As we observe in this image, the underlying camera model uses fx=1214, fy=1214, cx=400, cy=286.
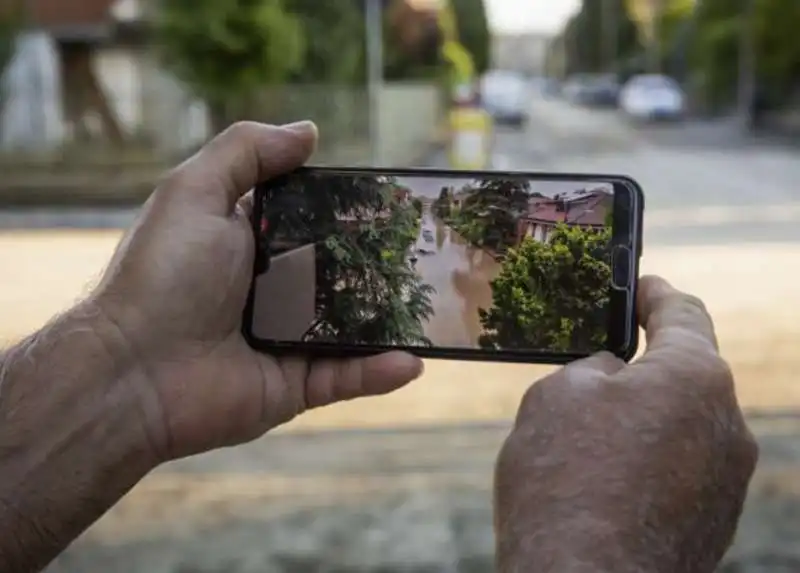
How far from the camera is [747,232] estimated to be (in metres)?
5.34

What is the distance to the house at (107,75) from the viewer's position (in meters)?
8.66

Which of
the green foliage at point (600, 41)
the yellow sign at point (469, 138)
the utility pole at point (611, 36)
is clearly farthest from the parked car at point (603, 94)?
the yellow sign at point (469, 138)

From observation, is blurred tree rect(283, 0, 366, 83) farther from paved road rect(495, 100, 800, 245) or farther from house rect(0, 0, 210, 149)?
paved road rect(495, 100, 800, 245)

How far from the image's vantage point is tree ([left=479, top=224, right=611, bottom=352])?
932 millimetres

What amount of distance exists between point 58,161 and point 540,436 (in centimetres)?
798

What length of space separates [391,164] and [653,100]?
49.8 ft

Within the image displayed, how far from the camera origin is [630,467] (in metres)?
0.74

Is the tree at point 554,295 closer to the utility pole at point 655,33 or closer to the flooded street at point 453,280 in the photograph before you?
the flooded street at point 453,280

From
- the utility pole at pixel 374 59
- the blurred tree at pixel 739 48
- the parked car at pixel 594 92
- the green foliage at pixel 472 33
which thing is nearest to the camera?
the utility pole at pixel 374 59

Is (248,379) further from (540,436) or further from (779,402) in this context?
(779,402)

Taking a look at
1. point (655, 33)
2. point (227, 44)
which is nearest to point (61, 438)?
point (227, 44)

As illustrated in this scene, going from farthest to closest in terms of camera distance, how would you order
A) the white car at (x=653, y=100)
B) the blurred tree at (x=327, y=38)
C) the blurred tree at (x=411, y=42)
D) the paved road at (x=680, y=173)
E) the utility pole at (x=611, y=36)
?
1. the utility pole at (x=611, y=36)
2. the white car at (x=653, y=100)
3. the blurred tree at (x=411, y=42)
4. the blurred tree at (x=327, y=38)
5. the paved road at (x=680, y=173)

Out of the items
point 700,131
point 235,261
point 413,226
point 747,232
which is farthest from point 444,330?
point 700,131

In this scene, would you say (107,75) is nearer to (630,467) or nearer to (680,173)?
(680,173)
